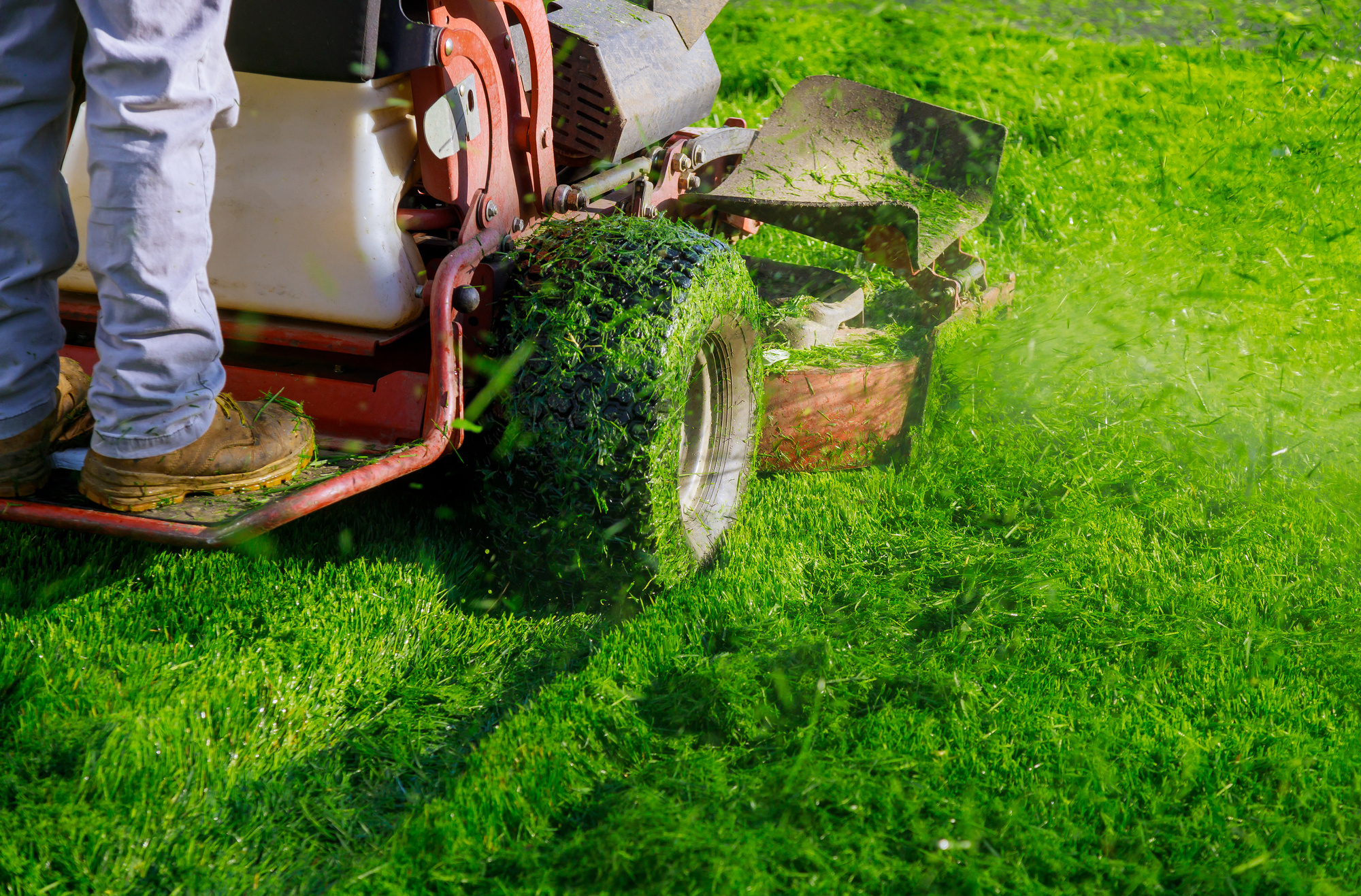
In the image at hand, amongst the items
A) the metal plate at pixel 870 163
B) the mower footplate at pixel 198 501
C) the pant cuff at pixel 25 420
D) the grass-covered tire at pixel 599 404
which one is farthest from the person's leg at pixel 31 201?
the metal plate at pixel 870 163

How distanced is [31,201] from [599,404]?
1.12 m

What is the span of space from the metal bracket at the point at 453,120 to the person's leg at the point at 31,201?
2.19 ft

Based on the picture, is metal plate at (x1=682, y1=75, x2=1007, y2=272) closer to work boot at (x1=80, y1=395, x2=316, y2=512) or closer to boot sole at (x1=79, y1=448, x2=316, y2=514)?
work boot at (x1=80, y1=395, x2=316, y2=512)

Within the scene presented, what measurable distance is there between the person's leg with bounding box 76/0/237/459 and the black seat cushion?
30 cm

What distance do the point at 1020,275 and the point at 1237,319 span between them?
39.5 inches

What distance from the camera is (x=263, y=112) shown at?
7.66ft

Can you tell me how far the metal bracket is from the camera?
2.35 m

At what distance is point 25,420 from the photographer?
1981 millimetres

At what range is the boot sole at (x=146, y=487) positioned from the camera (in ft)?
6.33

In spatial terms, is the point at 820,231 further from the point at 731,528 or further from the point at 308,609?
the point at 308,609

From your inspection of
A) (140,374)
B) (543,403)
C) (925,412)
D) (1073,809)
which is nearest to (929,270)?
(925,412)

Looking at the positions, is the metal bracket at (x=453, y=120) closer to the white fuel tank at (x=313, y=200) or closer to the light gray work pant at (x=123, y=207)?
the white fuel tank at (x=313, y=200)

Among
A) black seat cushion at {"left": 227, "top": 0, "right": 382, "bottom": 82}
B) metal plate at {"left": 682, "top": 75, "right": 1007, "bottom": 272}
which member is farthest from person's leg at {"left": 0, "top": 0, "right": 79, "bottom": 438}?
metal plate at {"left": 682, "top": 75, "right": 1007, "bottom": 272}

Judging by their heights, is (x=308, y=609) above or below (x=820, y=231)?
below
